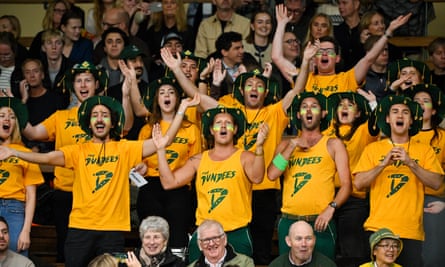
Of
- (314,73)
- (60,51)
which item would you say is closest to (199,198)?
(314,73)

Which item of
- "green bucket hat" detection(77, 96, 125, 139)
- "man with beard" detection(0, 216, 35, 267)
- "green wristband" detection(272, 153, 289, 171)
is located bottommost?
"man with beard" detection(0, 216, 35, 267)

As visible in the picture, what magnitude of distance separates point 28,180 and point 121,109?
1.01m

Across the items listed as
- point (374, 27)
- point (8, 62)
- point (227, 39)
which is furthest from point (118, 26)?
point (374, 27)

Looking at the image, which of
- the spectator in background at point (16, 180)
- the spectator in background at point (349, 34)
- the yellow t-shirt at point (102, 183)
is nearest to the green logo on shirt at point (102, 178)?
the yellow t-shirt at point (102, 183)

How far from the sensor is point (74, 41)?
47.4 feet

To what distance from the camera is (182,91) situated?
12.2m

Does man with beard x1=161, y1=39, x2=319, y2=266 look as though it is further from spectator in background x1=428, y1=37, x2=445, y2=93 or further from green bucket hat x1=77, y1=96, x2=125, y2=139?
spectator in background x1=428, y1=37, x2=445, y2=93

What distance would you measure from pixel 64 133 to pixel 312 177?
7.68ft

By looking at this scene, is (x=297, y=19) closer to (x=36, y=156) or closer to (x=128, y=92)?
(x=128, y=92)

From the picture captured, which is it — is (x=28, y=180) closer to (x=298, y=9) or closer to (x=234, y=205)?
(x=234, y=205)

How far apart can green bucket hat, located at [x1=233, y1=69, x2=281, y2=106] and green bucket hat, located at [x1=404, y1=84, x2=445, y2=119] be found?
1.15m

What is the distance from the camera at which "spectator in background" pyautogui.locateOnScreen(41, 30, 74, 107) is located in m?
13.9

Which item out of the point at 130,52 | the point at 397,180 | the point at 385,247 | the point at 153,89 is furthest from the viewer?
the point at 130,52

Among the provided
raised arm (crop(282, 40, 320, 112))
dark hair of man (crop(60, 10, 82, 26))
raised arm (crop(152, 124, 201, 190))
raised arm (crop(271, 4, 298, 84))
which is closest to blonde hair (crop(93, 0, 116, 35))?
dark hair of man (crop(60, 10, 82, 26))
